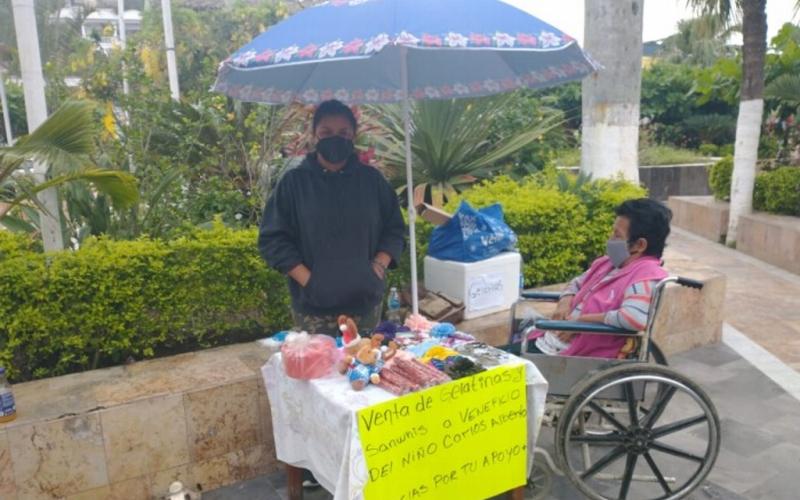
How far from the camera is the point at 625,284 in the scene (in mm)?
2900

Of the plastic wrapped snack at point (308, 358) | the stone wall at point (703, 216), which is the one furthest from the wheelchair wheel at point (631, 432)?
the stone wall at point (703, 216)

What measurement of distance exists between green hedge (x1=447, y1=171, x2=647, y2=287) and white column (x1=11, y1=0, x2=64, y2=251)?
262cm

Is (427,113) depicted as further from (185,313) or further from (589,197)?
(185,313)

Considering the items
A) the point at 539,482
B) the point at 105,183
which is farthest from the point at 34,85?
the point at 539,482

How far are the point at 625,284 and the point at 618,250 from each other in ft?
0.50

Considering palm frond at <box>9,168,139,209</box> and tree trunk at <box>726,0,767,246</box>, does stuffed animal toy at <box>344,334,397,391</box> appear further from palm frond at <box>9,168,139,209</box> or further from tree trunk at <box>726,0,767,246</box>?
tree trunk at <box>726,0,767,246</box>

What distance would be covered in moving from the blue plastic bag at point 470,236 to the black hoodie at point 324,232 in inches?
45.7

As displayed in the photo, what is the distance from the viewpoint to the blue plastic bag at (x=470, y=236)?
3982mm

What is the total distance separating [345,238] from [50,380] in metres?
1.64

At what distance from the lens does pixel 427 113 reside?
6.70 m

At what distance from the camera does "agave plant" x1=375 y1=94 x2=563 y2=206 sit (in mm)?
6645

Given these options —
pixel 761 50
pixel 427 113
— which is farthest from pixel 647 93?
pixel 427 113

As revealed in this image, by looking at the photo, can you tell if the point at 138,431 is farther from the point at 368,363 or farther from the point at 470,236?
the point at 470,236

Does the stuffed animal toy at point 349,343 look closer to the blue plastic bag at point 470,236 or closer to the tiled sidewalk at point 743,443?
the tiled sidewalk at point 743,443
